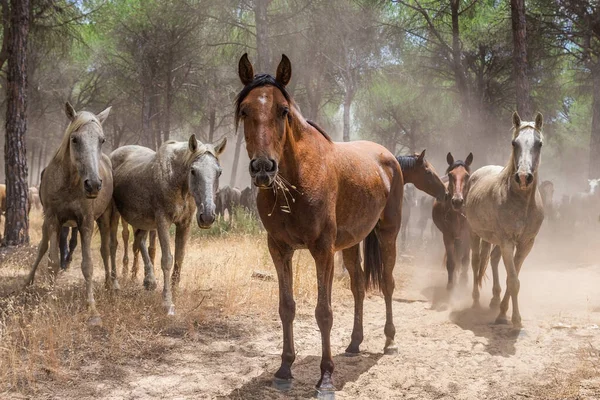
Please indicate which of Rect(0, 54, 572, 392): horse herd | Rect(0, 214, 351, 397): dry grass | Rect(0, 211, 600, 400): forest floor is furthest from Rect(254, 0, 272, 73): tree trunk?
Rect(0, 211, 600, 400): forest floor

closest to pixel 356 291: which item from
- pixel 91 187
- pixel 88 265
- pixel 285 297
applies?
pixel 285 297

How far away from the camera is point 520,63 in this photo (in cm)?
1223

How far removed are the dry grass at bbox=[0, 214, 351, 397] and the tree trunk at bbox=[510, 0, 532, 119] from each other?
20.7 ft

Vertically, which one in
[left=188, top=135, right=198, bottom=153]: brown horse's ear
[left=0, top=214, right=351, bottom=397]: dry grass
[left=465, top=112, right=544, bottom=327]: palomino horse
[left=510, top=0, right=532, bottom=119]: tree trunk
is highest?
[left=510, top=0, right=532, bottom=119]: tree trunk

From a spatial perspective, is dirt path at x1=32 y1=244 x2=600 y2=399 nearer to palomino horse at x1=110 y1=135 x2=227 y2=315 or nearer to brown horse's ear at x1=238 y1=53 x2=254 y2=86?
palomino horse at x1=110 y1=135 x2=227 y2=315

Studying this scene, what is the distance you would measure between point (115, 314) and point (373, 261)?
302 cm

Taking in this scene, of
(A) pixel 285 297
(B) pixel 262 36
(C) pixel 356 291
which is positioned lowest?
(C) pixel 356 291

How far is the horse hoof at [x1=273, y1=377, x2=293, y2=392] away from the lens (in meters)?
4.30

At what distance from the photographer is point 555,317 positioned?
7059 mm

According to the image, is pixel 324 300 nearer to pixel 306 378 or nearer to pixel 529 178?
pixel 306 378

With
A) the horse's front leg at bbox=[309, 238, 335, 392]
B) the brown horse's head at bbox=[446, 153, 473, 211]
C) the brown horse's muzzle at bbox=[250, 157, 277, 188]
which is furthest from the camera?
the brown horse's head at bbox=[446, 153, 473, 211]

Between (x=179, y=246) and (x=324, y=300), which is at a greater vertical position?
(x=179, y=246)

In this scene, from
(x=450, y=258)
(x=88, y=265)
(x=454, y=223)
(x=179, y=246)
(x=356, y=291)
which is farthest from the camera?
(x=454, y=223)

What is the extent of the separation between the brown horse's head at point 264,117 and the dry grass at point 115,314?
244 cm
